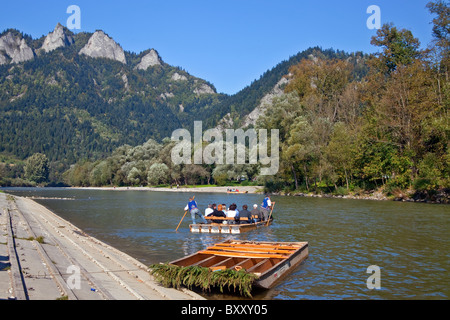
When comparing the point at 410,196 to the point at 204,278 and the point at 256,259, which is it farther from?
the point at 204,278

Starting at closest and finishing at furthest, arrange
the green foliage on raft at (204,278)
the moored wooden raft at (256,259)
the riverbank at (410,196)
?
the green foliage on raft at (204,278), the moored wooden raft at (256,259), the riverbank at (410,196)

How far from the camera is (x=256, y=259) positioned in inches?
576

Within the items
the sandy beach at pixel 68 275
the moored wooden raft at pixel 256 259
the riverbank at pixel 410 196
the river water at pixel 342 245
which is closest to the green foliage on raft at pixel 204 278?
the sandy beach at pixel 68 275

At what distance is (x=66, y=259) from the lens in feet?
46.6

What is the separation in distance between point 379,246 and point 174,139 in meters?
99.6

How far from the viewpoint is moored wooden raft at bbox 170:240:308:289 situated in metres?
12.5

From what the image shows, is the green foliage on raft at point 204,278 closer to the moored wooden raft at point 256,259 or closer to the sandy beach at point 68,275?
the sandy beach at point 68,275

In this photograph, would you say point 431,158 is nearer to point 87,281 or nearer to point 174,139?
point 87,281

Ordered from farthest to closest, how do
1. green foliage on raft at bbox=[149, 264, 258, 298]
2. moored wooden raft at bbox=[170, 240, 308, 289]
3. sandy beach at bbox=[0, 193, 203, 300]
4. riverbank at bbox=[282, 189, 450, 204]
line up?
riverbank at bbox=[282, 189, 450, 204]
moored wooden raft at bbox=[170, 240, 308, 289]
green foliage on raft at bbox=[149, 264, 258, 298]
sandy beach at bbox=[0, 193, 203, 300]

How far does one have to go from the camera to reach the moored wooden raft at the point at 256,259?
12.5 meters

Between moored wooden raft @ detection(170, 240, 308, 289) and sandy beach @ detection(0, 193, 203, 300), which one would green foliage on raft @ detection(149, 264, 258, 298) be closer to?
sandy beach @ detection(0, 193, 203, 300)

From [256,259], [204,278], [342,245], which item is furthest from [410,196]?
[204,278]

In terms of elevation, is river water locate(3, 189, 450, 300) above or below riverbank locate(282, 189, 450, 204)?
below

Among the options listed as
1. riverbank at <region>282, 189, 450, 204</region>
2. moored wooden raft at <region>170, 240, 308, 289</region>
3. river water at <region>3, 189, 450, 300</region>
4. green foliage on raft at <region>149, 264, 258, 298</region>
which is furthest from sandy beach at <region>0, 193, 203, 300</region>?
riverbank at <region>282, 189, 450, 204</region>
